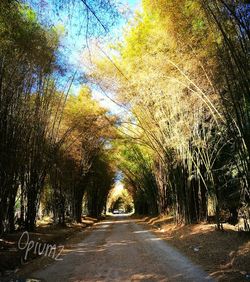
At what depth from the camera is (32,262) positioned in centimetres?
553

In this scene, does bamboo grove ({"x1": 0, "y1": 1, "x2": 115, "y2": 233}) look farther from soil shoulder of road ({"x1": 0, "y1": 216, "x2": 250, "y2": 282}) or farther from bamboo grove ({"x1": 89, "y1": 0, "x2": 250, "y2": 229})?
bamboo grove ({"x1": 89, "y1": 0, "x2": 250, "y2": 229})

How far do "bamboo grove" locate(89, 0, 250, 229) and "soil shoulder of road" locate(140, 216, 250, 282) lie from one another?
21.6 inches

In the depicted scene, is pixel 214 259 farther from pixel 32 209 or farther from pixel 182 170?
pixel 32 209

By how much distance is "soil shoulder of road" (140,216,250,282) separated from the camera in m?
4.32

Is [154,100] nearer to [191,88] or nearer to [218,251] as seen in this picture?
[191,88]

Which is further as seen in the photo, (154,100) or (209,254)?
(154,100)

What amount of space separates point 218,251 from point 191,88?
11.0 ft

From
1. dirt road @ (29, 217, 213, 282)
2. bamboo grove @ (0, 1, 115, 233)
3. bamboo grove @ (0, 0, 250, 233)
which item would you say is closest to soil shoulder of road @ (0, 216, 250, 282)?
dirt road @ (29, 217, 213, 282)

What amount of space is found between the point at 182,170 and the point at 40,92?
4363mm

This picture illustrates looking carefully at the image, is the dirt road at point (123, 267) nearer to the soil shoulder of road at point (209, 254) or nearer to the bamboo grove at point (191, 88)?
the soil shoulder of road at point (209, 254)

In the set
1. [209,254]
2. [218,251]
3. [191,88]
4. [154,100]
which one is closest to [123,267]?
[209,254]

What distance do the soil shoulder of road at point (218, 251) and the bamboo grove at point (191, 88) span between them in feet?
1.80

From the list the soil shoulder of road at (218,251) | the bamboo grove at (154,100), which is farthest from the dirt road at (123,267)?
the bamboo grove at (154,100)

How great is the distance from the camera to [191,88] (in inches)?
289
